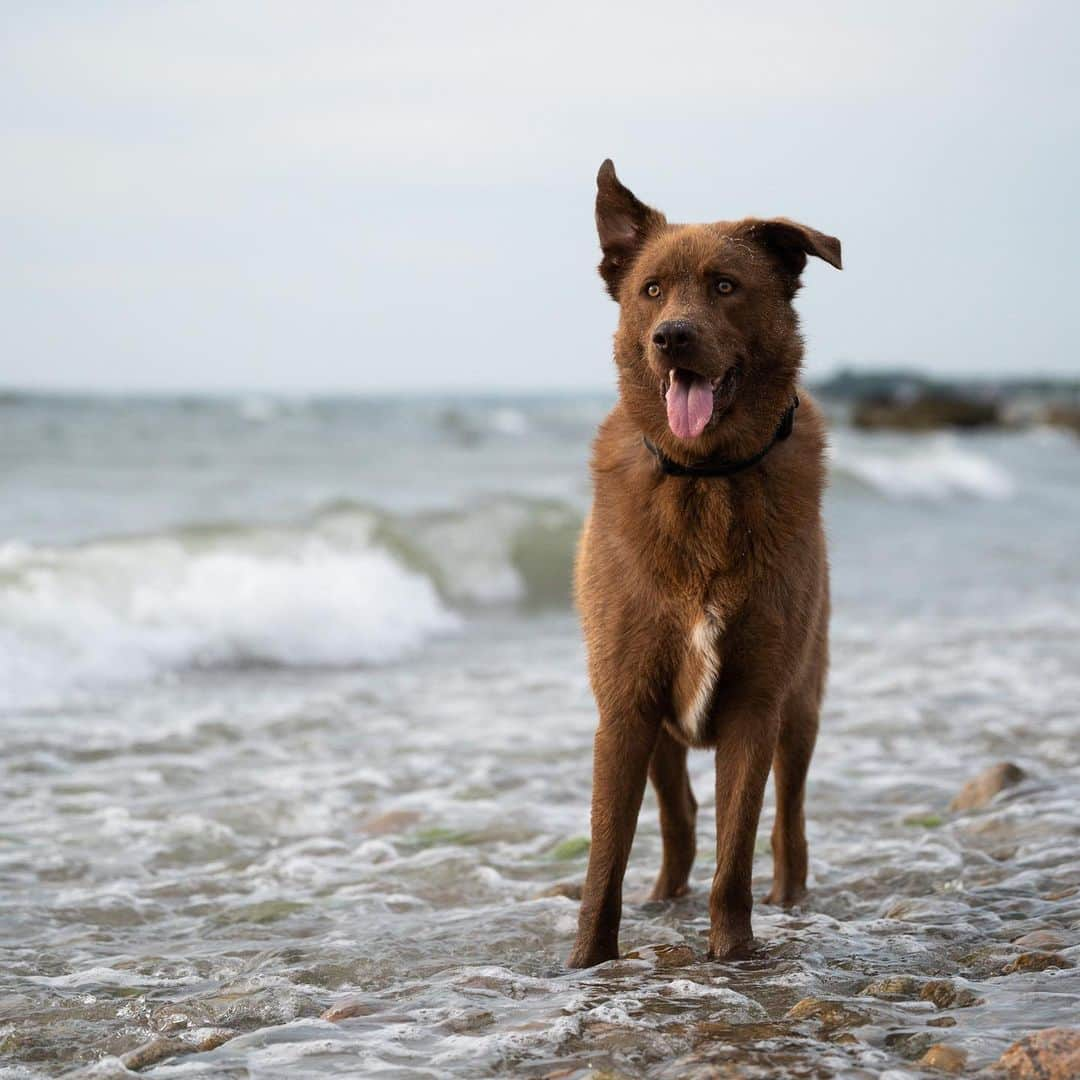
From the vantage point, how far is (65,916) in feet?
16.3

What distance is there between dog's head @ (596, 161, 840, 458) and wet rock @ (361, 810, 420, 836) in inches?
103

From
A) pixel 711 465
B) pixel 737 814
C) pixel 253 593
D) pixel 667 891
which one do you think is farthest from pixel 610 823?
pixel 253 593

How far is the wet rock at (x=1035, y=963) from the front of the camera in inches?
→ 160

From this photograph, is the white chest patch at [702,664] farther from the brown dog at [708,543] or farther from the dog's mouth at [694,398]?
the dog's mouth at [694,398]

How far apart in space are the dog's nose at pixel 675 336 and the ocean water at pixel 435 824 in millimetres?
1748

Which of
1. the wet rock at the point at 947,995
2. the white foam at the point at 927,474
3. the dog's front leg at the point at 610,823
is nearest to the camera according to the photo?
the wet rock at the point at 947,995

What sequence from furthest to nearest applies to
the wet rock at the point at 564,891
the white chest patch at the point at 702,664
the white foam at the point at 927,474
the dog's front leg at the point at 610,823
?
the white foam at the point at 927,474
the wet rock at the point at 564,891
the dog's front leg at the point at 610,823
the white chest patch at the point at 702,664

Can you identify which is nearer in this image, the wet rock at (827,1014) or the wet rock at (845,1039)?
the wet rock at (845,1039)

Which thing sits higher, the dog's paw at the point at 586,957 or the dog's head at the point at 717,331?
the dog's head at the point at 717,331

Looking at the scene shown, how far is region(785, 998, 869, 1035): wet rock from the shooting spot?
364 centimetres

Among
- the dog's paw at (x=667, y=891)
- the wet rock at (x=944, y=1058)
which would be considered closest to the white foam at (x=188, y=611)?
the dog's paw at (x=667, y=891)

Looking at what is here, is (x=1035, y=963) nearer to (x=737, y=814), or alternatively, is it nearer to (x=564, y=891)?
(x=737, y=814)

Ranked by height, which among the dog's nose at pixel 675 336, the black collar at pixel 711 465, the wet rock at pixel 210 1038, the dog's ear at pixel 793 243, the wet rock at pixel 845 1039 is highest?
the dog's ear at pixel 793 243

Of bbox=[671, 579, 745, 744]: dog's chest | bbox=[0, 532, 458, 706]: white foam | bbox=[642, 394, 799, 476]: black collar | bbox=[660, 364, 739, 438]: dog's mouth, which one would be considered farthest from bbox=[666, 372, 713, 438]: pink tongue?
bbox=[0, 532, 458, 706]: white foam
